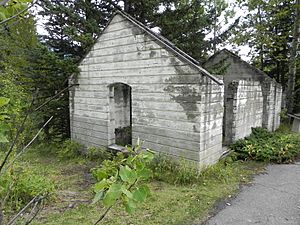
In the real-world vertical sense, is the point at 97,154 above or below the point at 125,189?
below

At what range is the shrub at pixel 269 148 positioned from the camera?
23.3 feet

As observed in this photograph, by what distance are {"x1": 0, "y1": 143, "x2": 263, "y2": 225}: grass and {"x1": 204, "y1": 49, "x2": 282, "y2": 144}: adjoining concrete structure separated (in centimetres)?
146

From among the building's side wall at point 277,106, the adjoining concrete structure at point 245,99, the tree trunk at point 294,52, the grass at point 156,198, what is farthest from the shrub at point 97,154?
the tree trunk at point 294,52

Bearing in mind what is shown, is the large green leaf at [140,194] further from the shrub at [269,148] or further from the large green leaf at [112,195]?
the shrub at [269,148]

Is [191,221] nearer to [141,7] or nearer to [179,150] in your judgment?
[179,150]

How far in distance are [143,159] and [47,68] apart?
8.24m

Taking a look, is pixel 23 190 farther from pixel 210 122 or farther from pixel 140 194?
pixel 140 194

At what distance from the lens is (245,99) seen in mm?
8086

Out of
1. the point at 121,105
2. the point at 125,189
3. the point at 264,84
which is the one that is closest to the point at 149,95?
the point at 121,105

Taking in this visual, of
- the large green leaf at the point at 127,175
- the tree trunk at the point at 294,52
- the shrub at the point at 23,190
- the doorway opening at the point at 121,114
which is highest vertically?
the tree trunk at the point at 294,52

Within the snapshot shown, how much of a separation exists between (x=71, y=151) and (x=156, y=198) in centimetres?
458

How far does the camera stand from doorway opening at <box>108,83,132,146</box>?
26.3ft

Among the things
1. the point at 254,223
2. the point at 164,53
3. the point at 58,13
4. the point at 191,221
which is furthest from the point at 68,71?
the point at 254,223

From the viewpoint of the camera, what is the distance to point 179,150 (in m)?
5.96
